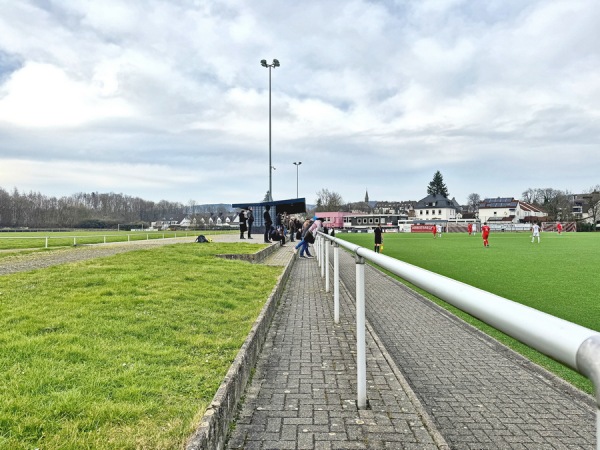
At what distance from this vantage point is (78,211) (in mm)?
97312

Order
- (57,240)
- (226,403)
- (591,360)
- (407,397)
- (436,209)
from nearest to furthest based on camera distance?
(591,360), (226,403), (407,397), (57,240), (436,209)

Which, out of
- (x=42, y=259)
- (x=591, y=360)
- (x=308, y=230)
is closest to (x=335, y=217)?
(x=308, y=230)

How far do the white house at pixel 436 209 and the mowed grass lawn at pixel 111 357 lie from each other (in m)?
110

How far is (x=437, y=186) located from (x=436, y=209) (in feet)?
32.3

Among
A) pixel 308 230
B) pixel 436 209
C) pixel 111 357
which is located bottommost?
pixel 111 357

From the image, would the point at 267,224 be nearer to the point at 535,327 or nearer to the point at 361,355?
the point at 361,355

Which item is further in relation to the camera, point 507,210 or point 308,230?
point 507,210

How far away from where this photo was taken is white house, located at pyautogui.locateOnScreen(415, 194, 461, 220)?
110 meters

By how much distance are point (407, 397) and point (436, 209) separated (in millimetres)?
113552

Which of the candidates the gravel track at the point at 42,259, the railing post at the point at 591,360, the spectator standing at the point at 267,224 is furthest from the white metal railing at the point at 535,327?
the spectator standing at the point at 267,224

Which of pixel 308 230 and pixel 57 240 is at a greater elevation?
pixel 308 230

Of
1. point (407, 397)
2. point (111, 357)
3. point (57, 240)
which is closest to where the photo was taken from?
point (407, 397)

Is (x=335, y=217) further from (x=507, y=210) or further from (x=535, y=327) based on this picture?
(x=535, y=327)

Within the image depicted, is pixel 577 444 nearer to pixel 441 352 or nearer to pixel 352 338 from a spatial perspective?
pixel 441 352
